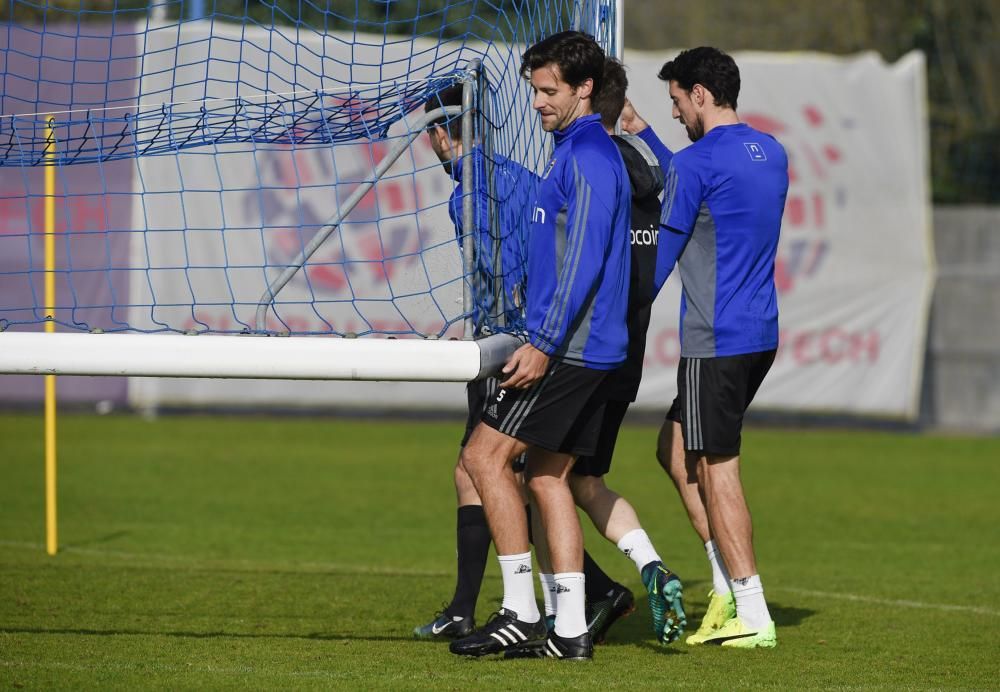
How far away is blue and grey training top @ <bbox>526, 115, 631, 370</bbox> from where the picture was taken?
17.1 ft

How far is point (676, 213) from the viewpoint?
5.80 meters

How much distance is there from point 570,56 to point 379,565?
4.07 m

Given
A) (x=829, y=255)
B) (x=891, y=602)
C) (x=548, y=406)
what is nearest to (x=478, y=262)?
(x=548, y=406)

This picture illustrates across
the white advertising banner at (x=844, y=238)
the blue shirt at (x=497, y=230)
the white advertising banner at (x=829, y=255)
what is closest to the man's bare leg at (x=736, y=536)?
the blue shirt at (x=497, y=230)

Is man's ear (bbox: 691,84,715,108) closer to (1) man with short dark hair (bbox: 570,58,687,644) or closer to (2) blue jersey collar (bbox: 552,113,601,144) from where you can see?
(1) man with short dark hair (bbox: 570,58,687,644)

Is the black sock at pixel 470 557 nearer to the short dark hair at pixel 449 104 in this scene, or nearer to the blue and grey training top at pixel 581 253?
the blue and grey training top at pixel 581 253

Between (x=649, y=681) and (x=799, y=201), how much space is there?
13252mm

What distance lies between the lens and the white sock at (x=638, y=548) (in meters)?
5.68

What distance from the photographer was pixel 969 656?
19.0 feet

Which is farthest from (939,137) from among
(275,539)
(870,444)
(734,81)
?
(734,81)

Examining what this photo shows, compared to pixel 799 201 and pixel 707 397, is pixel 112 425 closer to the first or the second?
pixel 799 201

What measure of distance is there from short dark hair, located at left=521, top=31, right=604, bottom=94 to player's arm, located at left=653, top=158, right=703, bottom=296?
0.69 meters

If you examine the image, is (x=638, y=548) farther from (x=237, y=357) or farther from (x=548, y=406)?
(x=237, y=357)

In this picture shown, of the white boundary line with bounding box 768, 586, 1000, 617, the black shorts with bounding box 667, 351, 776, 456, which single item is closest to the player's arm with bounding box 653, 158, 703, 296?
the black shorts with bounding box 667, 351, 776, 456
